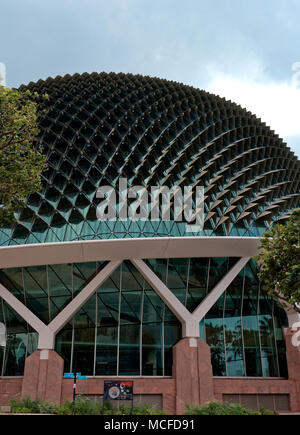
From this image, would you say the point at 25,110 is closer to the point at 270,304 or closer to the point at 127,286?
the point at 127,286

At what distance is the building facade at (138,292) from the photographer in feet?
81.9

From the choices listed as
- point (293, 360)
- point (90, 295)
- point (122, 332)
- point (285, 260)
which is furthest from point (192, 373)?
point (285, 260)

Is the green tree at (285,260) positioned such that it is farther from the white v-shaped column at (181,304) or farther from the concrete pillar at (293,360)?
the concrete pillar at (293,360)

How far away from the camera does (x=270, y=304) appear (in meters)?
29.4

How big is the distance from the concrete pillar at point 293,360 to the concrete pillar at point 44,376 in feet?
52.4

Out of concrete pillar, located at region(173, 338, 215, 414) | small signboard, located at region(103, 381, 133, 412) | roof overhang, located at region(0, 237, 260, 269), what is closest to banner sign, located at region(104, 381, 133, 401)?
small signboard, located at region(103, 381, 133, 412)

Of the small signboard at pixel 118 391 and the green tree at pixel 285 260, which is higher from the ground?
the green tree at pixel 285 260

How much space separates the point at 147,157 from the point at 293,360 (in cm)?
1998

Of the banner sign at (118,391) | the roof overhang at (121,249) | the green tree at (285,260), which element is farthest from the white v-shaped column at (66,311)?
the green tree at (285,260)

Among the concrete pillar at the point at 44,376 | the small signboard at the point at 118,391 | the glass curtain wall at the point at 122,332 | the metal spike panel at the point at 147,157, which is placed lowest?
the small signboard at the point at 118,391

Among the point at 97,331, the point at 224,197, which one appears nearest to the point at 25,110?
the point at 97,331

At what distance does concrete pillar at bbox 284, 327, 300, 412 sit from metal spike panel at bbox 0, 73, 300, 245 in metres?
8.55

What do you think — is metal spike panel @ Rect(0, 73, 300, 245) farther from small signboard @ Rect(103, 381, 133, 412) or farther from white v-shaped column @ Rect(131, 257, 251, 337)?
small signboard @ Rect(103, 381, 133, 412)

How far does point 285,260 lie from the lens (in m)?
19.4
